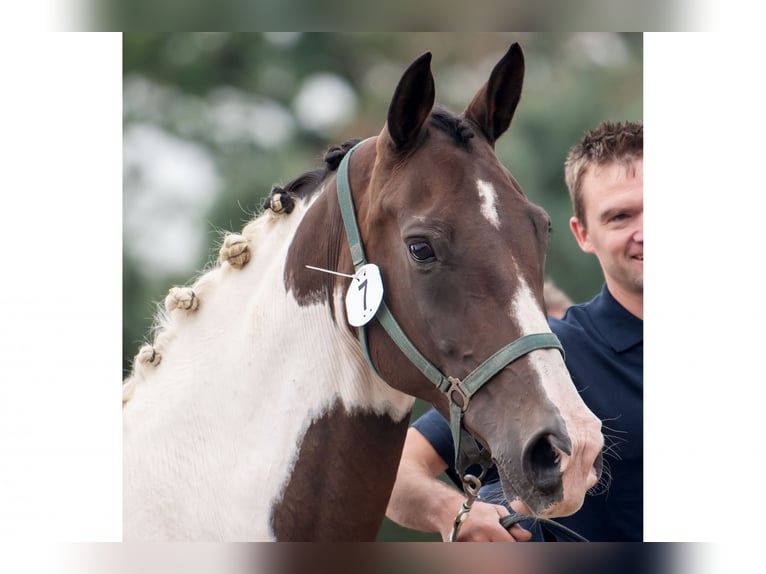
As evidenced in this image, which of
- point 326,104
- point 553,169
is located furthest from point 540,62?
point 326,104

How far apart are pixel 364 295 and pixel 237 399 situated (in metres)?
0.47

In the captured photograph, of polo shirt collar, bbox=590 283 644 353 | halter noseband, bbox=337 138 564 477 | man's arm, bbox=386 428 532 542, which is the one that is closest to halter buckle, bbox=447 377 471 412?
halter noseband, bbox=337 138 564 477

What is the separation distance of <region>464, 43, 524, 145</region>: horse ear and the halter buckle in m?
0.64

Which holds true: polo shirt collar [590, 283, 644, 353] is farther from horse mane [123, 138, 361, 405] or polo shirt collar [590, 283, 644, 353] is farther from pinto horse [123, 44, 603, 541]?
horse mane [123, 138, 361, 405]

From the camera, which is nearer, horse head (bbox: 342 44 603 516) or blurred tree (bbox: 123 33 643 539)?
horse head (bbox: 342 44 603 516)

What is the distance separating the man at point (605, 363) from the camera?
2539 mm

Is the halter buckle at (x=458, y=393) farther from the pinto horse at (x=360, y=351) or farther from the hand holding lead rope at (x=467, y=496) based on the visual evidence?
the hand holding lead rope at (x=467, y=496)

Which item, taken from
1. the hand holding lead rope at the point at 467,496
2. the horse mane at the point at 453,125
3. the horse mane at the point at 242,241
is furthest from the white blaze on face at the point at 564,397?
the horse mane at the point at 242,241

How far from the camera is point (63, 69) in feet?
8.47

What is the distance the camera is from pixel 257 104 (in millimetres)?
3113

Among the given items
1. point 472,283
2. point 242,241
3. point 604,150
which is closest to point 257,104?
point 242,241

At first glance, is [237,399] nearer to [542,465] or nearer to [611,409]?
[542,465]

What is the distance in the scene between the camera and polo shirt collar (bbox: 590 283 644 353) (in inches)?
107

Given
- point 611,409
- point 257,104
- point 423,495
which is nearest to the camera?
point 423,495
